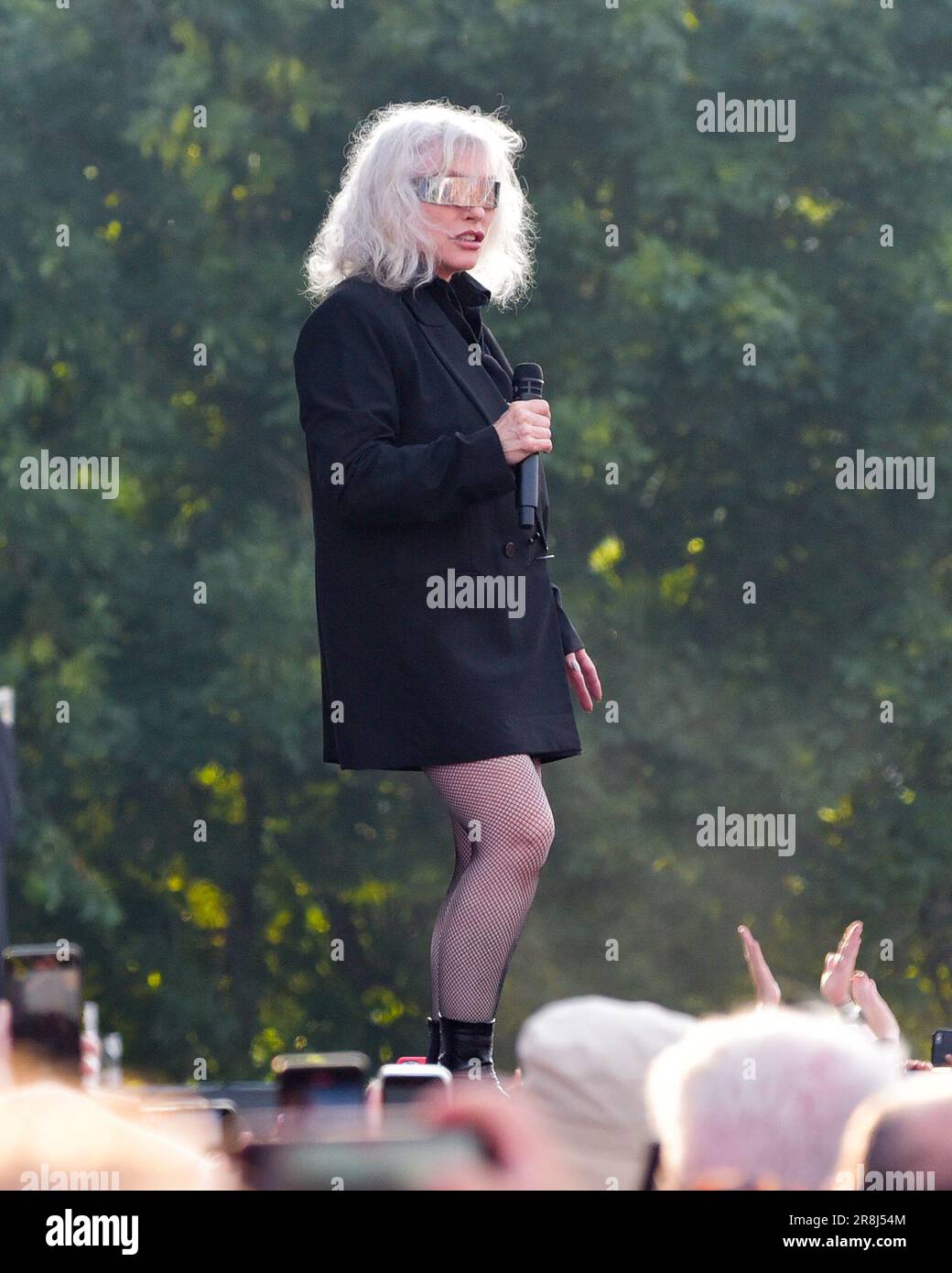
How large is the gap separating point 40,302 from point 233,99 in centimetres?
139

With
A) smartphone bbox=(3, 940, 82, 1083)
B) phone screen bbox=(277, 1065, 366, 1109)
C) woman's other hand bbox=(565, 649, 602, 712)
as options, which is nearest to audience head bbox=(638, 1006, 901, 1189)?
phone screen bbox=(277, 1065, 366, 1109)

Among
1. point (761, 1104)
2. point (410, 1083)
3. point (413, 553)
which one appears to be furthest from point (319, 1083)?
point (413, 553)

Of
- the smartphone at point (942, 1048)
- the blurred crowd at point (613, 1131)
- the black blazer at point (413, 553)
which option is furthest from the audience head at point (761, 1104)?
the black blazer at point (413, 553)

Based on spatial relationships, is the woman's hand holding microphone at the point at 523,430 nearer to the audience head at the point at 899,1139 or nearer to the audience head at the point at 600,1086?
the audience head at the point at 600,1086

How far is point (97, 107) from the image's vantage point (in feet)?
38.5

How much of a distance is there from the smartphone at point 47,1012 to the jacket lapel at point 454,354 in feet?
4.73

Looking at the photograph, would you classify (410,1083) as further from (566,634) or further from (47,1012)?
(566,634)

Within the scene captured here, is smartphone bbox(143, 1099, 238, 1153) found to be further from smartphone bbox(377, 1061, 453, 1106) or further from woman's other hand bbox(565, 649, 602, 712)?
Result: woman's other hand bbox(565, 649, 602, 712)

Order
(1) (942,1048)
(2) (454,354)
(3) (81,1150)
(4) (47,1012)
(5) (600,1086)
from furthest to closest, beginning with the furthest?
(2) (454,354) < (1) (942,1048) < (4) (47,1012) < (5) (600,1086) < (3) (81,1150)

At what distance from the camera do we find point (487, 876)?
317cm

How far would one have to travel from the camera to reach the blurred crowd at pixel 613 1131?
1681 mm

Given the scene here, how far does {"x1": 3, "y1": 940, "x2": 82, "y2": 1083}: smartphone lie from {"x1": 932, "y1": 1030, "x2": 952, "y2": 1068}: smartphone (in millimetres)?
1273

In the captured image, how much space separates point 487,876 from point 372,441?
635 mm

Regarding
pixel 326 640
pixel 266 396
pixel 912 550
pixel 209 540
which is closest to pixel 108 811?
pixel 209 540
